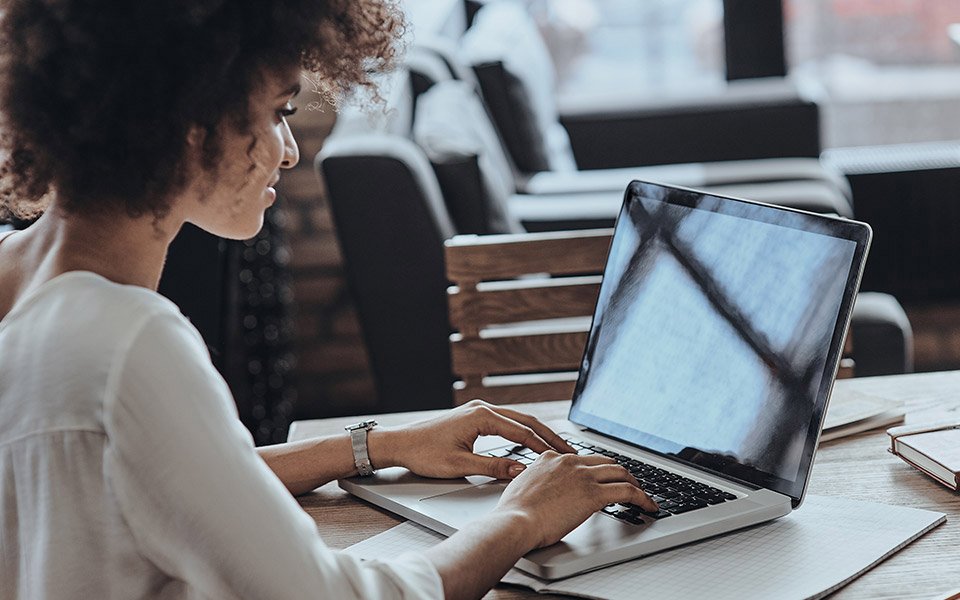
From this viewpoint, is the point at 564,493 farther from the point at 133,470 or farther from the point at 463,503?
the point at 133,470

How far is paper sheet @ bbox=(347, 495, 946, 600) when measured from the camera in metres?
0.81

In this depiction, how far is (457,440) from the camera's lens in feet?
3.43

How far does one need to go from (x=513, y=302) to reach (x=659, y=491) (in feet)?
2.51

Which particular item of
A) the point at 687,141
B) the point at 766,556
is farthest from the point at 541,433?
the point at 687,141

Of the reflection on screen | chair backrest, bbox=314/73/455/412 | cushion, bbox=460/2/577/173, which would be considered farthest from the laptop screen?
cushion, bbox=460/2/577/173

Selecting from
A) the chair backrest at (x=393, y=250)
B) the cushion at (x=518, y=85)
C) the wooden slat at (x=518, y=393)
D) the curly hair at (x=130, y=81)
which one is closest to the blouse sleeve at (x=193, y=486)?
the curly hair at (x=130, y=81)

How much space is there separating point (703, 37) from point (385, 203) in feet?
7.85

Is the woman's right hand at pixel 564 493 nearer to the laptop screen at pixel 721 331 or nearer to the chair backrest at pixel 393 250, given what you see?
the laptop screen at pixel 721 331

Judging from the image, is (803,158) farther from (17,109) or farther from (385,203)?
(17,109)

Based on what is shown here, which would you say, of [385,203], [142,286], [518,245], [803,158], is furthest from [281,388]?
[142,286]

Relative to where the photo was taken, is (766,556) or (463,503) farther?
(463,503)

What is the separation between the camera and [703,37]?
4297 mm

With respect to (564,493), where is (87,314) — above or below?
above

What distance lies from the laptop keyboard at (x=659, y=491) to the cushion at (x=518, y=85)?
8.09 feet
